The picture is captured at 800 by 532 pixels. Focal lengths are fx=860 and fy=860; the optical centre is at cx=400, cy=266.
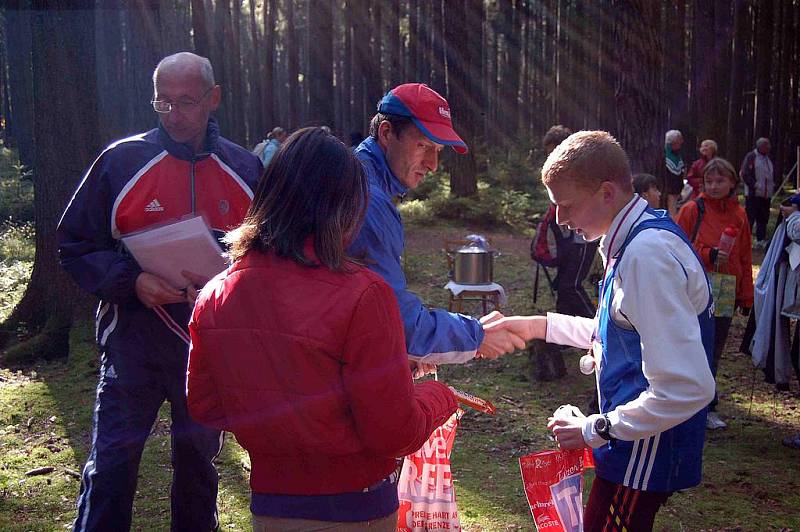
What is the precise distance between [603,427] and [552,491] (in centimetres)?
38

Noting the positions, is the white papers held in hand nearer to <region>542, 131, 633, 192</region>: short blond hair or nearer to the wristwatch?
<region>542, 131, 633, 192</region>: short blond hair

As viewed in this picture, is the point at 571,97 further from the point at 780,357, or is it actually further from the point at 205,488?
the point at 205,488

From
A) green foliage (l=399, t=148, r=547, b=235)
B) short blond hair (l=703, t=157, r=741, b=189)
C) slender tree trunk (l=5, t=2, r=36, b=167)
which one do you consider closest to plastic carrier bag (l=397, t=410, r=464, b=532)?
short blond hair (l=703, t=157, r=741, b=189)

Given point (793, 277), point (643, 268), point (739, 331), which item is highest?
point (643, 268)

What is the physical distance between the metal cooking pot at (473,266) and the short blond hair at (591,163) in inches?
266

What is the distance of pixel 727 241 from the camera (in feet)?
23.5

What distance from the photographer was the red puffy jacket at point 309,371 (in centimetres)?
227

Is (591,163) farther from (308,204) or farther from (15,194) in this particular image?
(15,194)

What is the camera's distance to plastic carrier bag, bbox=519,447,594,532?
3.10 meters

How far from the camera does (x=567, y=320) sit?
3.60 m

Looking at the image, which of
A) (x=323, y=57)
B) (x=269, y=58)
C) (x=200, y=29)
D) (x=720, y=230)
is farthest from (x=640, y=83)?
(x=269, y=58)

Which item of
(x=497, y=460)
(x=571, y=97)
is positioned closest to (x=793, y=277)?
(x=497, y=460)

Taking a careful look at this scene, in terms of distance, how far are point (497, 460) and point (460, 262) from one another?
146 inches

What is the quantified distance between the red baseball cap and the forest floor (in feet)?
9.08
